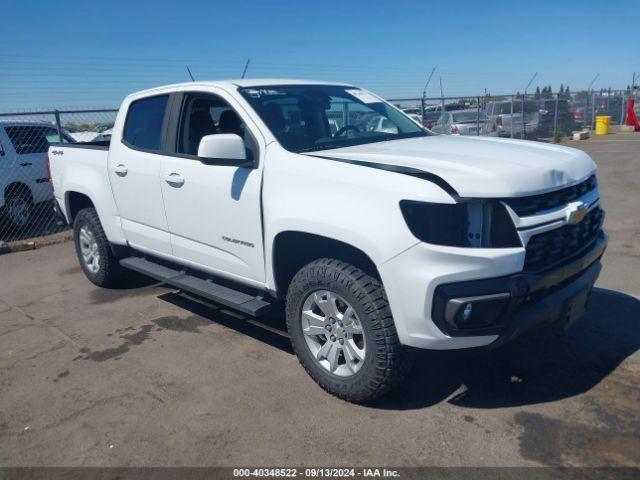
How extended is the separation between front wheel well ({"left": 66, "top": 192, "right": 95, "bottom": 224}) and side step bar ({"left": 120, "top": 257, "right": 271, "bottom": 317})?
980mm

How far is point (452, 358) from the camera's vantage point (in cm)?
404

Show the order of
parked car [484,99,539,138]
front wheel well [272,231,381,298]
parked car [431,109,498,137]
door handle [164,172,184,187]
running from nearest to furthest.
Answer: front wheel well [272,231,381,298] < door handle [164,172,184,187] < parked car [431,109,498,137] < parked car [484,99,539,138]

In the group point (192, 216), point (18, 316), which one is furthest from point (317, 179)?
point (18, 316)

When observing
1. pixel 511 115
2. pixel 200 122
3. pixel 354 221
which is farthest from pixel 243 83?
pixel 511 115

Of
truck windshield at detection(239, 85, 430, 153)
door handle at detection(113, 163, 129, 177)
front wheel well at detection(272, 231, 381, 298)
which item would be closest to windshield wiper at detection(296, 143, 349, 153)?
truck windshield at detection(239, 85, 430, 153)

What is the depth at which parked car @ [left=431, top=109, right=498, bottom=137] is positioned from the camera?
16.6 m

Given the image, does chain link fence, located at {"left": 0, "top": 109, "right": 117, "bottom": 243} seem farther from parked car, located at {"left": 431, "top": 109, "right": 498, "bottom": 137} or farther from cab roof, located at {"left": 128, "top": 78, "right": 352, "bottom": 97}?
parked car, located at {"left": 431, "top": 109, "right": 498, "bottom": 137}

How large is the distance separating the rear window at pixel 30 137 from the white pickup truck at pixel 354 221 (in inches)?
203

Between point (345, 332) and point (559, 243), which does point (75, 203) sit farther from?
point (559, 243)

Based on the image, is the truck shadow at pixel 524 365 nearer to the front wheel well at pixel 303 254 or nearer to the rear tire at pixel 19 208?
the front wheel well at pixel 303 254

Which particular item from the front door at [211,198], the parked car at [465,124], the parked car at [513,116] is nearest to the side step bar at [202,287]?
the front door at [211,198]

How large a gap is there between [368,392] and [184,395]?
4.07 ft

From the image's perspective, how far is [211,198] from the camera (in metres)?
4.09

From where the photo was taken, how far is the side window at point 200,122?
4492 mm
